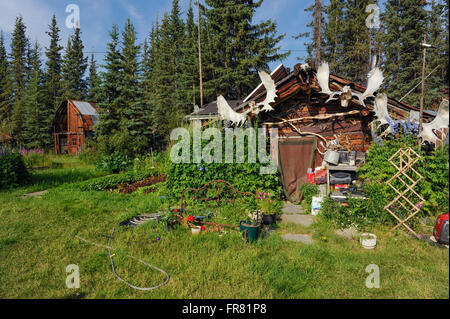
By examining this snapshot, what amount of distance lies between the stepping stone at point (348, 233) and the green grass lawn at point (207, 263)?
0.24m

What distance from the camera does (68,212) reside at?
22.3ft

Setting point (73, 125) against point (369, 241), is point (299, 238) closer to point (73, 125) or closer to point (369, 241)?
point (369, 241)

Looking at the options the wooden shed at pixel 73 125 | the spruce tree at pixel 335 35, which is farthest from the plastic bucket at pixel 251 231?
the spruce tree at pixel 335 35

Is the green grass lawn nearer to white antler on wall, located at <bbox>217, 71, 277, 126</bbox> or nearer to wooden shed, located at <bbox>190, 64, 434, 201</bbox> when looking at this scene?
wooden shed, located at <bbox>190, 64, 434, 201</bbox>

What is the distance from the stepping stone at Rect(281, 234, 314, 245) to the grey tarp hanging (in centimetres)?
251

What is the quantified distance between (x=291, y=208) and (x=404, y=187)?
9.28 ft

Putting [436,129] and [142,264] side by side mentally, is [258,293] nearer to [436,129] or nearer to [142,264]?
[142,264]

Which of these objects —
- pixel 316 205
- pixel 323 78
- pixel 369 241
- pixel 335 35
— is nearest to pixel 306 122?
pixel 323 78

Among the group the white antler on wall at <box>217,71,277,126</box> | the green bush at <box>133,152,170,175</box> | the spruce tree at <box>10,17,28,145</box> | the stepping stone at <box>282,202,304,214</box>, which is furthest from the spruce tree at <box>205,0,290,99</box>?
the spruce tree at <box>10,17,28,145</box>

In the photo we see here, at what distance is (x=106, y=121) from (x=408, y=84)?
83.8ft

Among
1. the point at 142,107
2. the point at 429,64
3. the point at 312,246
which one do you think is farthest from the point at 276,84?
the point at 429,64

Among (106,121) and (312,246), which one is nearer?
(312,246)

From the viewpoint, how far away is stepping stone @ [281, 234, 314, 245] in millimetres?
4836
